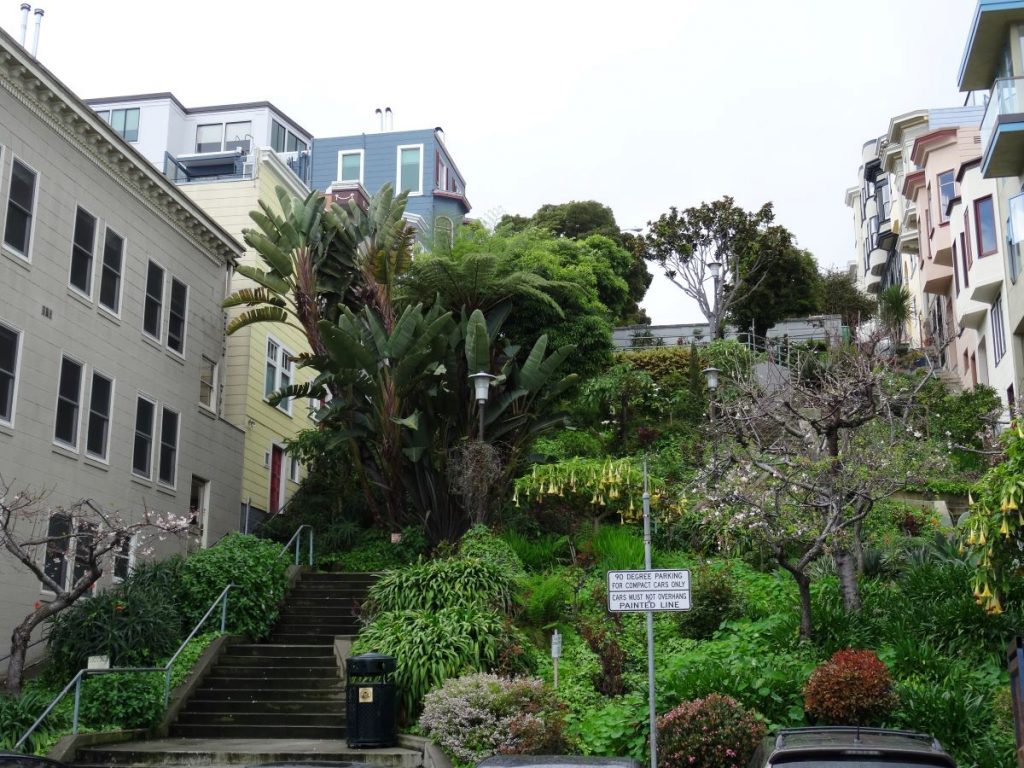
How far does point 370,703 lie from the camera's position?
15898mm

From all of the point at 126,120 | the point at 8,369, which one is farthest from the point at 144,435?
the point at 126,120

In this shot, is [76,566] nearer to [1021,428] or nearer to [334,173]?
[1021,428]

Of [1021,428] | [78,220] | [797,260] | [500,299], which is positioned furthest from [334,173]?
[1021,428]

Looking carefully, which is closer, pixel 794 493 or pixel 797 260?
pixel 794 493

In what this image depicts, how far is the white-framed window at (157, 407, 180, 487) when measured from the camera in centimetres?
2567

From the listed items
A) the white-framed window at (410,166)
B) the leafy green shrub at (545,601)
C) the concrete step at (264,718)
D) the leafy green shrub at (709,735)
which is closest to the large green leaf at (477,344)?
the leafy green shrub at (545,601)

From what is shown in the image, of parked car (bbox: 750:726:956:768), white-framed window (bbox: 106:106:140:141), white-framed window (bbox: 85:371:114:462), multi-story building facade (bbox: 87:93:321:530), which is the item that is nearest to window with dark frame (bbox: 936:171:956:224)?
multi-story building facade (bbox: 87:93:321:530)

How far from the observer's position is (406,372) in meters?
24.1

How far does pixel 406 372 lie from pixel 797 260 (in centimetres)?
2474

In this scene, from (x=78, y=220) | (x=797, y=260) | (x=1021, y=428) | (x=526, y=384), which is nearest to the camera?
(x=1021, y=428)

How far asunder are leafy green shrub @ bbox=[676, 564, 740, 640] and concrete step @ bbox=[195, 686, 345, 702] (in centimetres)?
549

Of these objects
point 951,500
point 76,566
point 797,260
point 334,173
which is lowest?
point 76,566

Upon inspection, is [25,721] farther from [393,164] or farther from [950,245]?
[393,164]

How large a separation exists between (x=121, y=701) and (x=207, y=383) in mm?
13460
